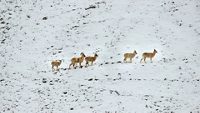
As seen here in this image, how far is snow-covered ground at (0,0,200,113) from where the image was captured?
920 inches

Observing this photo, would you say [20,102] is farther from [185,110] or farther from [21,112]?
[185,110]

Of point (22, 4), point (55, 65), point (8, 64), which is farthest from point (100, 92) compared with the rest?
point (22, 4)

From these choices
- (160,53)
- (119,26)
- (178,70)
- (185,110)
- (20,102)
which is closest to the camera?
(185,110)

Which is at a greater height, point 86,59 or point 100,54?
point 100,54

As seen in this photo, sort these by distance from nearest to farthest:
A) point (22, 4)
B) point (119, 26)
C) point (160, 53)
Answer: point (160, 53) → point (119, 26) → point (22, 4)

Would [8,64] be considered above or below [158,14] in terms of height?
below

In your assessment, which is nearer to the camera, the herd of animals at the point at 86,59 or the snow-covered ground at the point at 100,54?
the snow-covered ground at the point at 100,54

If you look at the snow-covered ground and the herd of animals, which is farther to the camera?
the herd of animals

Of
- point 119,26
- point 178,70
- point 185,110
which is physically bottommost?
point 185,110

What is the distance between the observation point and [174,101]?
74.6ft

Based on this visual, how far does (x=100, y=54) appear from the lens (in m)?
33.6

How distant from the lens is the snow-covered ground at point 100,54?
76.7 feet

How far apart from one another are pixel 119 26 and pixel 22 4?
57.3ft

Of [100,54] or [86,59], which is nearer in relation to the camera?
[86,59]
